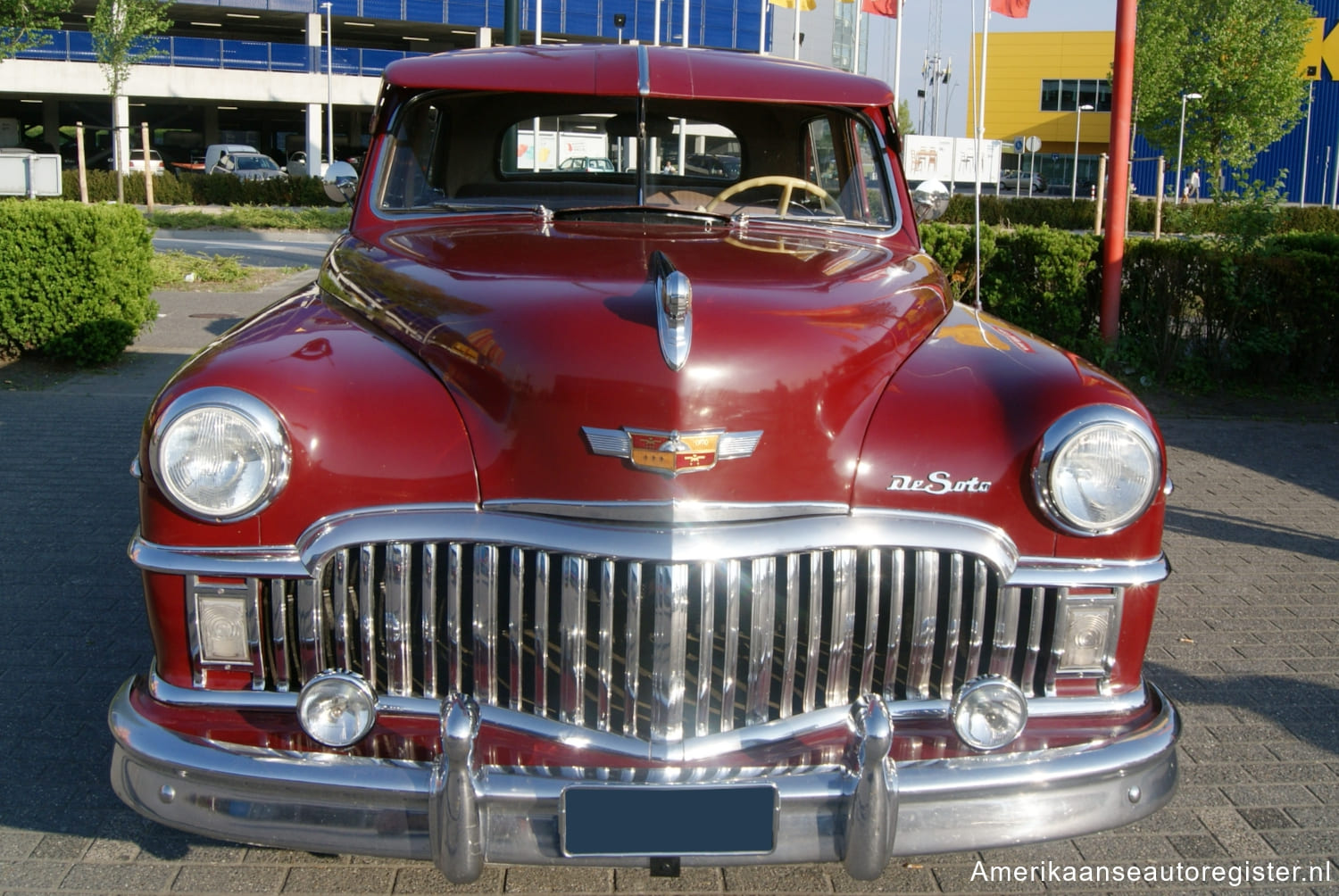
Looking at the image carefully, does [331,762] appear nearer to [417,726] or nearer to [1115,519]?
[417,726]

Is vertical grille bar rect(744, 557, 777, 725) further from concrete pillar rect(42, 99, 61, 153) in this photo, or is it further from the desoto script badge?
concrete pillar rect(42, 99, 61, 153)

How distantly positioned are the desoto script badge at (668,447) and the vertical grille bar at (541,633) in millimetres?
246

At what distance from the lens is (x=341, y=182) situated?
4520 millimetres

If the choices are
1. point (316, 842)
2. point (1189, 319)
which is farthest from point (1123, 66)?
point (316, 842)

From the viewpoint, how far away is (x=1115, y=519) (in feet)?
8.46

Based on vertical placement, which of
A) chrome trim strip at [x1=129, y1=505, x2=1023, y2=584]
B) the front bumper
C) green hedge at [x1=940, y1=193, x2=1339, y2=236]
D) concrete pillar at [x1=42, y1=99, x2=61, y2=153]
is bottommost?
the front bumper

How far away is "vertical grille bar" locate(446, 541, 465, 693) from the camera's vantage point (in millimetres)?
2459

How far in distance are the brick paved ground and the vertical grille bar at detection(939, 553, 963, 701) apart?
0.72 m

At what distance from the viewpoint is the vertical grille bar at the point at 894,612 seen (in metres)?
2.51

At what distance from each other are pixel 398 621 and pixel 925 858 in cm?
146

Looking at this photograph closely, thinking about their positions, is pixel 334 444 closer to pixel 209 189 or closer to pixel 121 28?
pixel 121 28

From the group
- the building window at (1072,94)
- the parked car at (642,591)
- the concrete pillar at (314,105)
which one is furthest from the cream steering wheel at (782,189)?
the building window at (1072,94)

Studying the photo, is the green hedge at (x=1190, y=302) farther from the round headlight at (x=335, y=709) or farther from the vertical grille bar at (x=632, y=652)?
the round headlight at (x=335, y=709)

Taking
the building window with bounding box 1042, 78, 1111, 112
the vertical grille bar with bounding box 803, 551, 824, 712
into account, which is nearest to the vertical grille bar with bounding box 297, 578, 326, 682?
the vertical grille bar with bounding box 803, 551, 824, 712
